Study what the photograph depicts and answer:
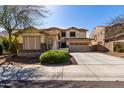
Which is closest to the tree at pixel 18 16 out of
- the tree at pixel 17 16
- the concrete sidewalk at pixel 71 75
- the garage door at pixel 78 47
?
the tree at pixel 17 16

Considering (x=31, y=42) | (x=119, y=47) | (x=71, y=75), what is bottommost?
(x=71, y=75)

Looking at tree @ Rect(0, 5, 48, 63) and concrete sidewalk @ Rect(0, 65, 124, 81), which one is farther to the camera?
tree @ Rect(0, 5, 48, 63)

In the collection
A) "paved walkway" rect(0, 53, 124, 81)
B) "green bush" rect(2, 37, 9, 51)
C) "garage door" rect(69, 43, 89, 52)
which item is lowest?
"paved walkway" rect(0, 53, 124, 81)

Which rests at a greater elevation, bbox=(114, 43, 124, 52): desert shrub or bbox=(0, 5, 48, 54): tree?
bbox=(0, 5, 48, 54): tree

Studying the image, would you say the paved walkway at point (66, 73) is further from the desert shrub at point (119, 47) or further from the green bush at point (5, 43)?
the desert shrub at point (119, 47)

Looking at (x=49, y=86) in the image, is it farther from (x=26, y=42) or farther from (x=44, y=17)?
(x=26, y=42)

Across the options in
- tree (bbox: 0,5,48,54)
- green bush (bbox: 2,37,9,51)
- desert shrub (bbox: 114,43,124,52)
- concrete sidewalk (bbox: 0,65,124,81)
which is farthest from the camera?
desert shrub (bbox: 114,43,124,52)

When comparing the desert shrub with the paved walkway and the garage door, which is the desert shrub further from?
the paved walkway

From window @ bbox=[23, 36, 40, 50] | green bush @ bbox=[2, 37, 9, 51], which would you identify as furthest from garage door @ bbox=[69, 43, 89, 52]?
window @ bbox=[23, 36, 40, 50]

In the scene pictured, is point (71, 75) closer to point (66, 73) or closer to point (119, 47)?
point (66, 73)

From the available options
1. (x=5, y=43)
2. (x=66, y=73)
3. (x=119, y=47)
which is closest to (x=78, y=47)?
(x=119, y=47)

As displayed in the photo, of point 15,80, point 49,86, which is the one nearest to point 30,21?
point 15,80

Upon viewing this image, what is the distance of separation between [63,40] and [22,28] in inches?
885
